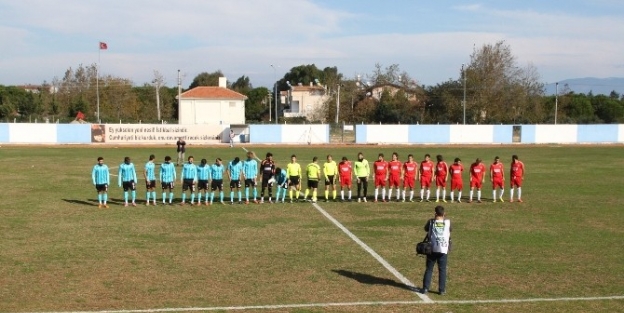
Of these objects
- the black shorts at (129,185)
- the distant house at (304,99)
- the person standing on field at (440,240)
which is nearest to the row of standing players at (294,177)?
the black shorts at (129,185)

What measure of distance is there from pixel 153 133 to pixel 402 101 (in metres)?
37.5

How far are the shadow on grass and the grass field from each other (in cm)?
2

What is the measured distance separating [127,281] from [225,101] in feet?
249

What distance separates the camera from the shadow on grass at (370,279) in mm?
12547

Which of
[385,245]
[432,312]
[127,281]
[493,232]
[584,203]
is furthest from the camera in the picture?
[584,203]

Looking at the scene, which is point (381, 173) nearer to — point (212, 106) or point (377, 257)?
point (377, 257)

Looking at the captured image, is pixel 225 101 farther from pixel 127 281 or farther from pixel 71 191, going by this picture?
pixel 127 281

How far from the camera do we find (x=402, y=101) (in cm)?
8925

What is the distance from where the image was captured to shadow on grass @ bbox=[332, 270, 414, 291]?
12.5 m

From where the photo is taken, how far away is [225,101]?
287 ft

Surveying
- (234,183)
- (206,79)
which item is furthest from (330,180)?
(206,79)

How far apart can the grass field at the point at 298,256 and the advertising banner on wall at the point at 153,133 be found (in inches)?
1511

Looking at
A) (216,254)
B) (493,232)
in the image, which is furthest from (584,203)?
(216,254)

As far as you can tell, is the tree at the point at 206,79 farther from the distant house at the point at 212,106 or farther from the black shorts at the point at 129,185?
the black shorts at the point at 129,185
